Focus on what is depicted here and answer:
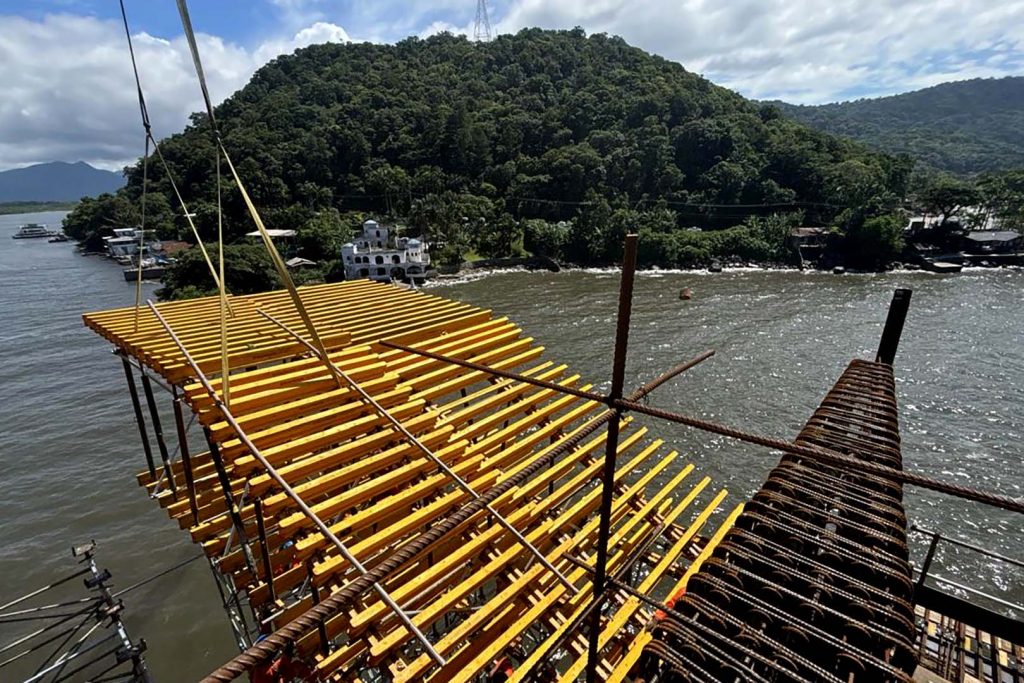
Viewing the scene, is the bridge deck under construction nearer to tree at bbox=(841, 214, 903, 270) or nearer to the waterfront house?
tree at bbox=(841, 214, 903, 270)

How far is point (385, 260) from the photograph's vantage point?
50281mm

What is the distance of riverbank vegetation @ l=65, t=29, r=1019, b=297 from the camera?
192 ft

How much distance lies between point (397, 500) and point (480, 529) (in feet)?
4.28

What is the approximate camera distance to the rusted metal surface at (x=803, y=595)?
364 cm

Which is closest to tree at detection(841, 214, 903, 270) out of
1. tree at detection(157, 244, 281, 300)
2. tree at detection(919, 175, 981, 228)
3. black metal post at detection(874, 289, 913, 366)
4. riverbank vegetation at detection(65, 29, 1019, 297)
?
riverbank vegetation at detection(65, 29, 1019, 297)

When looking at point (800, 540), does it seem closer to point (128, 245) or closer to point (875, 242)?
point (875, 242)

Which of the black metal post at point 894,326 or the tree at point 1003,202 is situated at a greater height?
the tree at point 1003,202

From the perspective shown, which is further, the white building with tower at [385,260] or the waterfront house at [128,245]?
the waterfront house at [128,245]

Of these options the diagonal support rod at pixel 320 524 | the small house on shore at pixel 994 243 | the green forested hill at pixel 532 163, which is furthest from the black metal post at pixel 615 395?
the small house on shore at pixel 994 243

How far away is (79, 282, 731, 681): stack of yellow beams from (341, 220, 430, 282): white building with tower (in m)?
42.2

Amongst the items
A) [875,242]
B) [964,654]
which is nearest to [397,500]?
[964,654]

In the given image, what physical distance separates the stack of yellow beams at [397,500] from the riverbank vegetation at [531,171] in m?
42.2

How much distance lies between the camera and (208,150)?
3351 inches

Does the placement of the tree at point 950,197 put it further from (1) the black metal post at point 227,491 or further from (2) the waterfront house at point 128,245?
(2) the waterfront house at point 128,245
